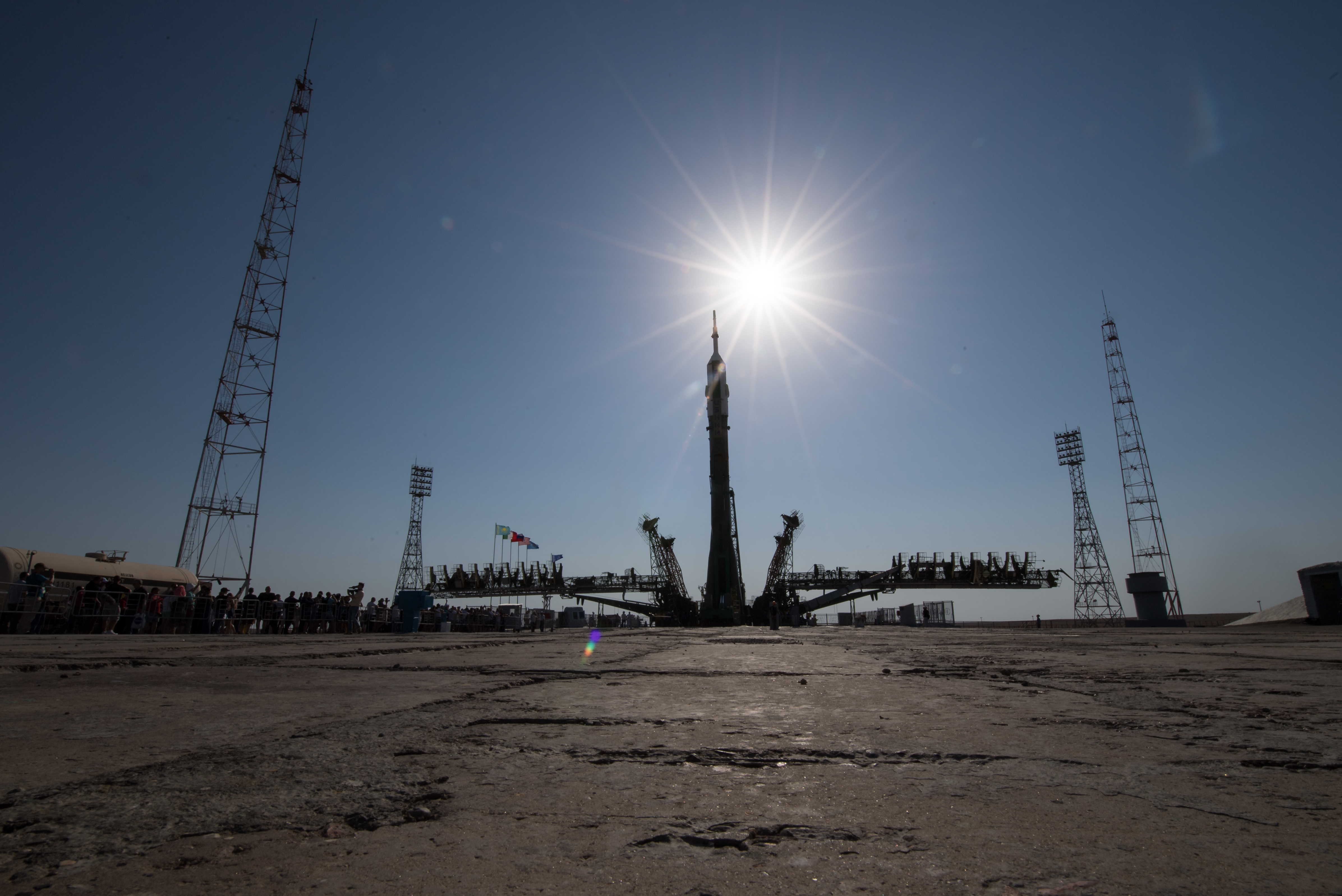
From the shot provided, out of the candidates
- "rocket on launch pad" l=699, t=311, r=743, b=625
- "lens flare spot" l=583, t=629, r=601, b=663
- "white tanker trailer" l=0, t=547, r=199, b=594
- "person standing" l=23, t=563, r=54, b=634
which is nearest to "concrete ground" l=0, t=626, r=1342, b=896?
"lens flare spot" l=583, t=629, r=601, b=663

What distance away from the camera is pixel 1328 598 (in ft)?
60.8

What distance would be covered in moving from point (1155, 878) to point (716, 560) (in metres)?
40.4

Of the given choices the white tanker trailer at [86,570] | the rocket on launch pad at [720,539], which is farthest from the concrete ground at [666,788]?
the rocket on launch pad at [720,539]

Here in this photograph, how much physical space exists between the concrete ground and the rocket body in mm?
37481

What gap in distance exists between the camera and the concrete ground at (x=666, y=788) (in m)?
1.06

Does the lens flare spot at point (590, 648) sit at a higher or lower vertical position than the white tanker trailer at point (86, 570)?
lower

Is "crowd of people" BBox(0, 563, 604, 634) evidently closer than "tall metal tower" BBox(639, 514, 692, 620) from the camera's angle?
Yes

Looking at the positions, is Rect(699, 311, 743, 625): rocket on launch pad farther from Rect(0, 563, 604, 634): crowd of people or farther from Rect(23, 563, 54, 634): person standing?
Rect(23, 563, 54, 634): person standing

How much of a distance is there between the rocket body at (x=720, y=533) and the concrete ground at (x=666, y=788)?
123 feet

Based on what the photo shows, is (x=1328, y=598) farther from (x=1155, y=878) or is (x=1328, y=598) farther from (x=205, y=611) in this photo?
(x=205, y=611)

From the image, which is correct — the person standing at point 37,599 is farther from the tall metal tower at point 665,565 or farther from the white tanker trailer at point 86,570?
the tall metal tower at point 665,565

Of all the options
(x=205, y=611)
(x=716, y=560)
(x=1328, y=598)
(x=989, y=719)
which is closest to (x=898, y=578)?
(x=716, y=560)

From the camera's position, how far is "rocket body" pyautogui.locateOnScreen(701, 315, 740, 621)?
40.1 metres

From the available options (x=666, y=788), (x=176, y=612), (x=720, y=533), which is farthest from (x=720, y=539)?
(x=666, y=788)
